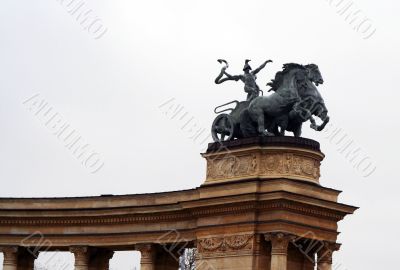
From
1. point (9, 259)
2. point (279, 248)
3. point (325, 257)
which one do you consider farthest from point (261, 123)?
point (9, 259)

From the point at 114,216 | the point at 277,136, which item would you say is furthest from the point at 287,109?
the point at 114,216

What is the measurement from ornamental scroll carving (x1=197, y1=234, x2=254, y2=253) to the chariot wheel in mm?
4472

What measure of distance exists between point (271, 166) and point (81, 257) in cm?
1139

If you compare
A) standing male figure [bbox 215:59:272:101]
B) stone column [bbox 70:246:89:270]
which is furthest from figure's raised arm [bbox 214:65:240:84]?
stone column [bbox 70:246:89:270]

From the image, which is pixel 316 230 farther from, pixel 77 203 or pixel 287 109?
pixel 77 203

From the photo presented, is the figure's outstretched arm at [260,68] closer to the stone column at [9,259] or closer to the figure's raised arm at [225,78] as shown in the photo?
the figure's raised arm at [225,78]

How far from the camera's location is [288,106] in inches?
1821

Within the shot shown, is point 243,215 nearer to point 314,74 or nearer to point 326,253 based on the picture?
point 326,253

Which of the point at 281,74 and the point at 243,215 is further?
the point at 281,74

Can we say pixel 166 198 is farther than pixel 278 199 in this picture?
Yes

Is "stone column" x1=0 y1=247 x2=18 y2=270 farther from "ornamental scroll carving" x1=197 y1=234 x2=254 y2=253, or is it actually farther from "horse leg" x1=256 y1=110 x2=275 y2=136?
"horse leg" x1=256 y1=110 x2=275 y2=136

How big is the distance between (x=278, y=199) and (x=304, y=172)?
2.16 meters

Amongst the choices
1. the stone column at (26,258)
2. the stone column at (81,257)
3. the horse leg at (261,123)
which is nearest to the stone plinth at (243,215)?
the stone column at (81,257)

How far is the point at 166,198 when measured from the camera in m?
49.7
